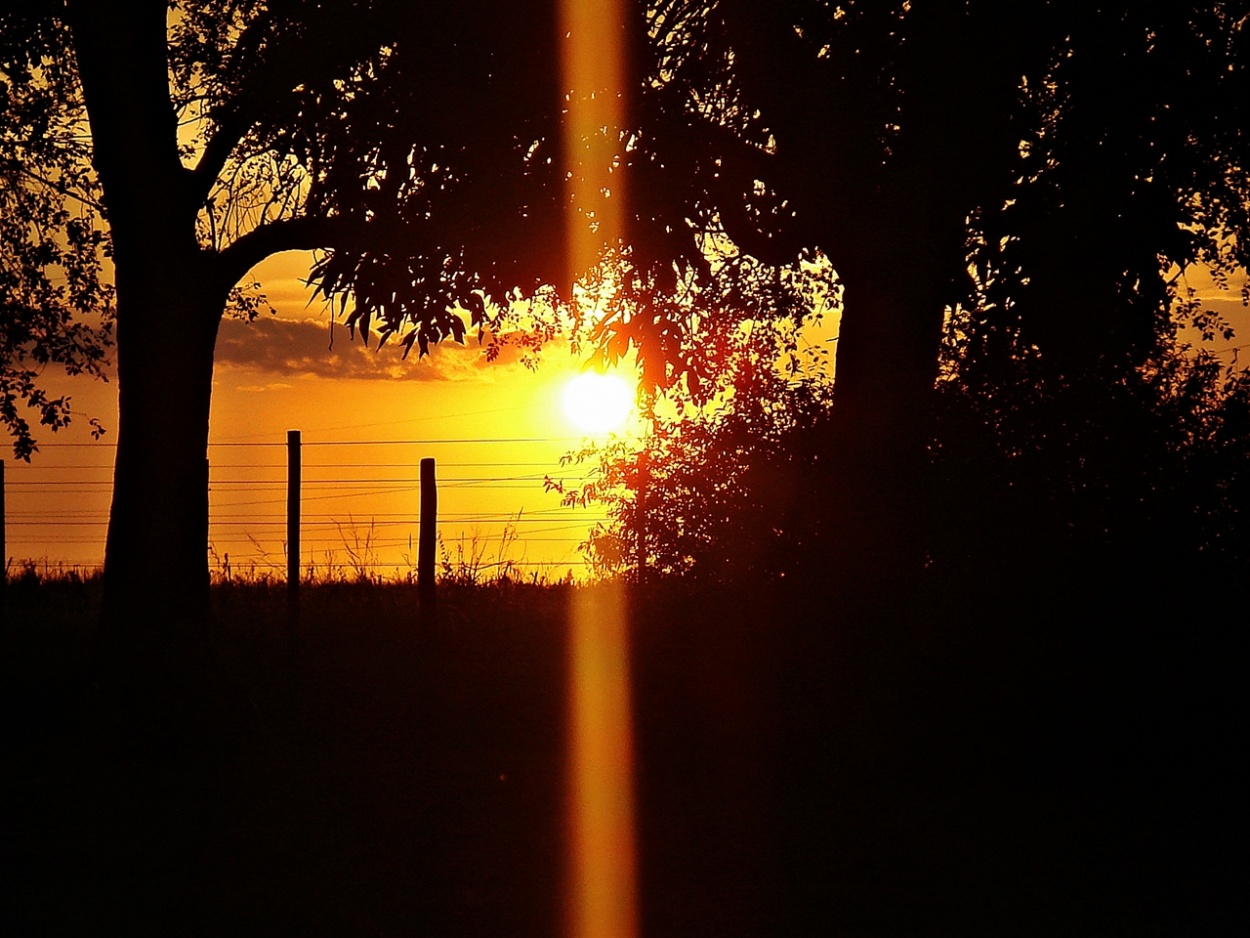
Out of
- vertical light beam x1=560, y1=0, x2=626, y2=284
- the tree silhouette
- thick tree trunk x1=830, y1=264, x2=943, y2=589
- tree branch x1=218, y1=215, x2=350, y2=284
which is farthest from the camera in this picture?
tree branch x1=218, y1=215, x2=350, y2=284

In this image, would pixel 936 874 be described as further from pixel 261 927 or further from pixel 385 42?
pixel 385 42

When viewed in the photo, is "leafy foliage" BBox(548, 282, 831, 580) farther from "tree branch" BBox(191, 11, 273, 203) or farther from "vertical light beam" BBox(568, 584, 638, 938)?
"tree branch" BBox(191, 11, 273, 203)

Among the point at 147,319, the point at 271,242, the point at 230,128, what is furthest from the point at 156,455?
the point at 230,128

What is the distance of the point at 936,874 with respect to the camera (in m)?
6.67

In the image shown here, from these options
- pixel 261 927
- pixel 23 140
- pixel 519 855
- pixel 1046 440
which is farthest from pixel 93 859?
pixel 23 140

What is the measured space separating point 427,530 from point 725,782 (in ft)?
19.9

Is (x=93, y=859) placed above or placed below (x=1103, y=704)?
below

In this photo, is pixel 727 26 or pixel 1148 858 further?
pixel 727 26

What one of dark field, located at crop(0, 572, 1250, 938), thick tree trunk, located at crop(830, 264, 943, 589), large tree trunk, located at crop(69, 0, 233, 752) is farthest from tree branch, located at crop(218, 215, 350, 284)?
thick tree trunk, located at crop(830, 264, 943, 589)

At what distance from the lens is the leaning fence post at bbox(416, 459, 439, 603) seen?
1330 cm

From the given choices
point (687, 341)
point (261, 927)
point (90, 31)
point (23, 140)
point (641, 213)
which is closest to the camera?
point (261, 927)

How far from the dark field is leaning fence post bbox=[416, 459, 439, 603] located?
112 centimetres

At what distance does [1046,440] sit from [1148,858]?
9.95 ft

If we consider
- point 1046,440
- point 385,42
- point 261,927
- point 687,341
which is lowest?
point 261,927
